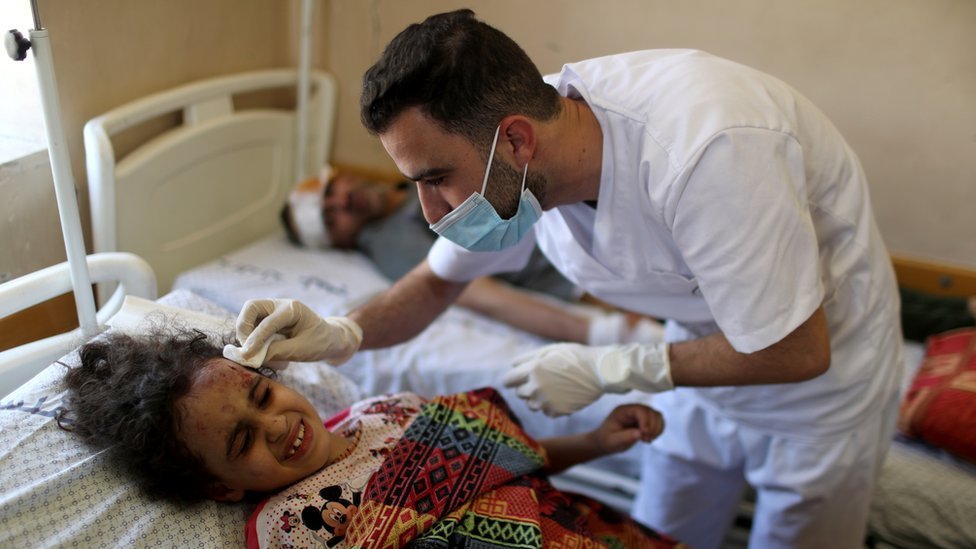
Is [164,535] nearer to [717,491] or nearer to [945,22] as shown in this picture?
[717,491]

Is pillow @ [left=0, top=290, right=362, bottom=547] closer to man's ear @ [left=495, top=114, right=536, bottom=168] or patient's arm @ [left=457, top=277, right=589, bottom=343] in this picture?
man's ear @ [left=495, top=114, right=536, bottom=168]

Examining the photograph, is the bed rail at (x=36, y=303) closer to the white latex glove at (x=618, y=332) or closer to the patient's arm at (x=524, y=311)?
the patient's arm at (x=524, y=311)

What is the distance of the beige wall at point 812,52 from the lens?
2.19 m

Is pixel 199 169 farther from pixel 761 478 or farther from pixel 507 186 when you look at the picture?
pixel 761 478

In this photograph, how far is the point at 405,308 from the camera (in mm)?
1632

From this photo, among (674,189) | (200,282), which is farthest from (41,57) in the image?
(200,282)

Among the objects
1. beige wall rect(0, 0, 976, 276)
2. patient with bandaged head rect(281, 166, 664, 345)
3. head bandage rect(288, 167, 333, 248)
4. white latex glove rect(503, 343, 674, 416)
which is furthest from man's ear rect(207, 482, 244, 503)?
head bandage rect(288, 167, 333, 248)

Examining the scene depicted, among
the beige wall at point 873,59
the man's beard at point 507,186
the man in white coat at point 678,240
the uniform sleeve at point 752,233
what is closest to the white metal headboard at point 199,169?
the beige wall at point 873,59

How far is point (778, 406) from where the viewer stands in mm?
1563

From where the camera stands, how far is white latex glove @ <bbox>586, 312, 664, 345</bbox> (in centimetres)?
231

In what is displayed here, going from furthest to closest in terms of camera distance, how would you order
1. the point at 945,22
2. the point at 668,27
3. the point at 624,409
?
the point at 668,27 < the point at 945,22 < the point at 624,409

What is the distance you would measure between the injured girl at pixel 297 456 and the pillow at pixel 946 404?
1.05 metres

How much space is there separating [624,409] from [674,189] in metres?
0.50

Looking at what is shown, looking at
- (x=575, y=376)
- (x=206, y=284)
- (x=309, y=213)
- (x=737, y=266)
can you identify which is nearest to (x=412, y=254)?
(x=309, y=213)
